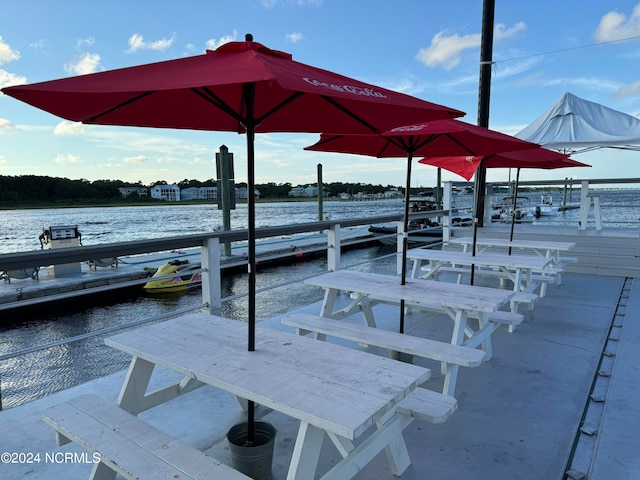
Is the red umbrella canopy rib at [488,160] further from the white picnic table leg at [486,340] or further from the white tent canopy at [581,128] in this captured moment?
the white tent canopy at [581,128]

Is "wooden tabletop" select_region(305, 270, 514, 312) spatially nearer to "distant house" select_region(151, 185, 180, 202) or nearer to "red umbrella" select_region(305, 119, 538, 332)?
"red umbrella" select_region(305, 119, 538, 332)

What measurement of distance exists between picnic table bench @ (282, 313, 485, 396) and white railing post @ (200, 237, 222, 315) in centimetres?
78

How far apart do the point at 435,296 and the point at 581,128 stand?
5490 millimetres

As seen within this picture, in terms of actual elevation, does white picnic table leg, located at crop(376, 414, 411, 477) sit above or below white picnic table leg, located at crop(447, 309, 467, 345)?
below

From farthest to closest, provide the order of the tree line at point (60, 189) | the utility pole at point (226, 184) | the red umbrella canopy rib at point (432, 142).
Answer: the tree line at point (60, 189) < the utility pole at point (226, 184) < the red umbrella canopy rib at point (432, 142)

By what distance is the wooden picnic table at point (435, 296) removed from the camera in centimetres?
250

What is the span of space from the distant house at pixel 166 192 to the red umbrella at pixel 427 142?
7431 cm

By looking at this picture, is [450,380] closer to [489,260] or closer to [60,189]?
[489,260]

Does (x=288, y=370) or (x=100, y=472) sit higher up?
(x=288, y=370)

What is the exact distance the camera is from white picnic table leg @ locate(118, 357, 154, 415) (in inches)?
68.8

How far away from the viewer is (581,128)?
639 cm

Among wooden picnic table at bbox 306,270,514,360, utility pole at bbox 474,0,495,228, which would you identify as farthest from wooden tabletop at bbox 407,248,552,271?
utility pole at bbox 474,0,495,228

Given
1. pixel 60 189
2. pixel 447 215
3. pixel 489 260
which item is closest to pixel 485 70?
pixel 447 215

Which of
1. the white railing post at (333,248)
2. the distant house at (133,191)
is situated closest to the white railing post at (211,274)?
the white railing post at (333,248)
